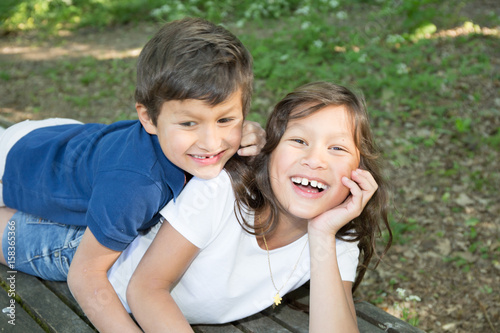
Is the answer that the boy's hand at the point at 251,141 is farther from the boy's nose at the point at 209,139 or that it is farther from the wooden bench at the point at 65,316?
the wooden bench at the point at 65,316

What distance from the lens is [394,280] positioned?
3.24 m

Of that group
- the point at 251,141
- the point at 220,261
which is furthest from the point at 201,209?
the point at 251,141

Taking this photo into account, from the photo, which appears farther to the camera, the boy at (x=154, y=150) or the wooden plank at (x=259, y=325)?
the wooden plank at (x=259, y=325)

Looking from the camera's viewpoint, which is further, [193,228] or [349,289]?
[349,289]

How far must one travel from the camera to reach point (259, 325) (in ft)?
7.23

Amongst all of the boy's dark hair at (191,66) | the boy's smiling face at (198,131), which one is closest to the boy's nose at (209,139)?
the boy's smiling face at (198,131)

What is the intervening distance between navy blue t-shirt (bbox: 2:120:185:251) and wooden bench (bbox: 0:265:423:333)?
354 millimetres

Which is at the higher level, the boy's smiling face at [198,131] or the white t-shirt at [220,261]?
the boy's smiling face at [198,131]

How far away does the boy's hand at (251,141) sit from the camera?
2062 millimetres

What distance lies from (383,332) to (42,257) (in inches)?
64.6

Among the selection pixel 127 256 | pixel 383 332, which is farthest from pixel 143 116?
pixel 383 332

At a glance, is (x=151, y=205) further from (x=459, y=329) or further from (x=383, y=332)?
(x=459, y=329)

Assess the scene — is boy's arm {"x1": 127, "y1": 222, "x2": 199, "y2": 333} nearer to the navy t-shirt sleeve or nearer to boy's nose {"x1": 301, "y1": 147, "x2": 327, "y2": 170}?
the navy t-shirt sleeve

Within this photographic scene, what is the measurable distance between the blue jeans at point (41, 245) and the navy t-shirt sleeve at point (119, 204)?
658mm
